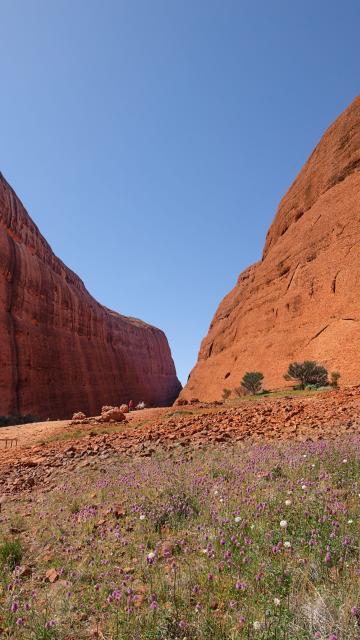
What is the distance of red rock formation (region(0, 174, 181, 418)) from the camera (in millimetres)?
32000

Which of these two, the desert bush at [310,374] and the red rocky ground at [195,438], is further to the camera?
the desert bush at [310,374]

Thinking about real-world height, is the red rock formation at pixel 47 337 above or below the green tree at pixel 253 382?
above

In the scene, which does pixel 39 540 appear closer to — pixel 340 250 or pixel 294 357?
pixel 294 357

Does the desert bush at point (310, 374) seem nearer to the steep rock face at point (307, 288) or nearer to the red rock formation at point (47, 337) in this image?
the steep rock face at point (307, 288)

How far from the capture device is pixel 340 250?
84.0 ft

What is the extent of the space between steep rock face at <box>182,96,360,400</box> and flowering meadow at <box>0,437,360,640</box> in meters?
17.1

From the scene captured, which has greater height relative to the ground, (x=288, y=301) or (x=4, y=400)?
(x=288, y=301)

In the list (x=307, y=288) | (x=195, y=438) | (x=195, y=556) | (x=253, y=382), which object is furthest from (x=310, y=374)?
(x=195, y=556)

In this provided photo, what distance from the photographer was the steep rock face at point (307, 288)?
2347cm

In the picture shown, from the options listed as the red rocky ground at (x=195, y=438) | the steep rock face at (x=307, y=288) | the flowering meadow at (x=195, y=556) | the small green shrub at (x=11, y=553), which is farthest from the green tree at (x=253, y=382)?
the small green shrub at (x=11, y=553)

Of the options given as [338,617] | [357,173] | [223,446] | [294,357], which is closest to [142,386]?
[294,357]

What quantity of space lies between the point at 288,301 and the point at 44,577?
28.7m

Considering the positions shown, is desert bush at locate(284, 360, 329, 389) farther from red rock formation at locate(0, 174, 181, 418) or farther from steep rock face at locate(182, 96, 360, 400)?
red rock formation at locate(0, 174, 181, 418)

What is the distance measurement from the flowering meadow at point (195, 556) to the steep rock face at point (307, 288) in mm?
17074
